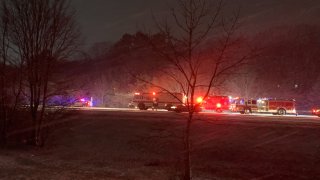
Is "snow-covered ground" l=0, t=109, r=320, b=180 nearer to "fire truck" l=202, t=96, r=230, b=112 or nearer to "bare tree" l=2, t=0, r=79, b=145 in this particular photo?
"bare tree" l=2, t=0, r=79, b=145

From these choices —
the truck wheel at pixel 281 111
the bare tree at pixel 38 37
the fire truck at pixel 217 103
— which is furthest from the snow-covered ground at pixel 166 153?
the truck wheel at pixel 281 111

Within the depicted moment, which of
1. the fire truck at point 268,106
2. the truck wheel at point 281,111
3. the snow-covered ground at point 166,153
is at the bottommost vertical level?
the snow-covered ground at point 166,153

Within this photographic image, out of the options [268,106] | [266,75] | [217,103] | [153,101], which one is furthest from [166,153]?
[266,75]

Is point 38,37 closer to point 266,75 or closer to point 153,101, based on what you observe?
point 153,101

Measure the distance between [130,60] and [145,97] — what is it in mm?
62063

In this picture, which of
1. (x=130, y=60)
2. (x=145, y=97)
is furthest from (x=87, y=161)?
(x=130, y=60)

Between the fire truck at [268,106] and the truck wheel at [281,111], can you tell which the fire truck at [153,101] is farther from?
the truck wheel at [281,111]

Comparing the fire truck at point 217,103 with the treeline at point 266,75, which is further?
the treeline at point 266,75

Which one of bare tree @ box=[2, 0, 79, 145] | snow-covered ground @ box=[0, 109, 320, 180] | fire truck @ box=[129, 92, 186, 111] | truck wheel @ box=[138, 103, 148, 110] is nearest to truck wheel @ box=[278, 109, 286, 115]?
fire truck @ box=[129, 92, 186, 111]

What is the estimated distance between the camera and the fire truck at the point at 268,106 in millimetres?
57906

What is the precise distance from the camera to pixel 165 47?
45.9 ft

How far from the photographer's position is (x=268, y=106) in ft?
192

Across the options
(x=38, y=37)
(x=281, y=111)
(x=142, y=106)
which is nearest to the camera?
(x=38, y=37)

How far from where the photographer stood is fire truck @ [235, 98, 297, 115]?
2280 inches
